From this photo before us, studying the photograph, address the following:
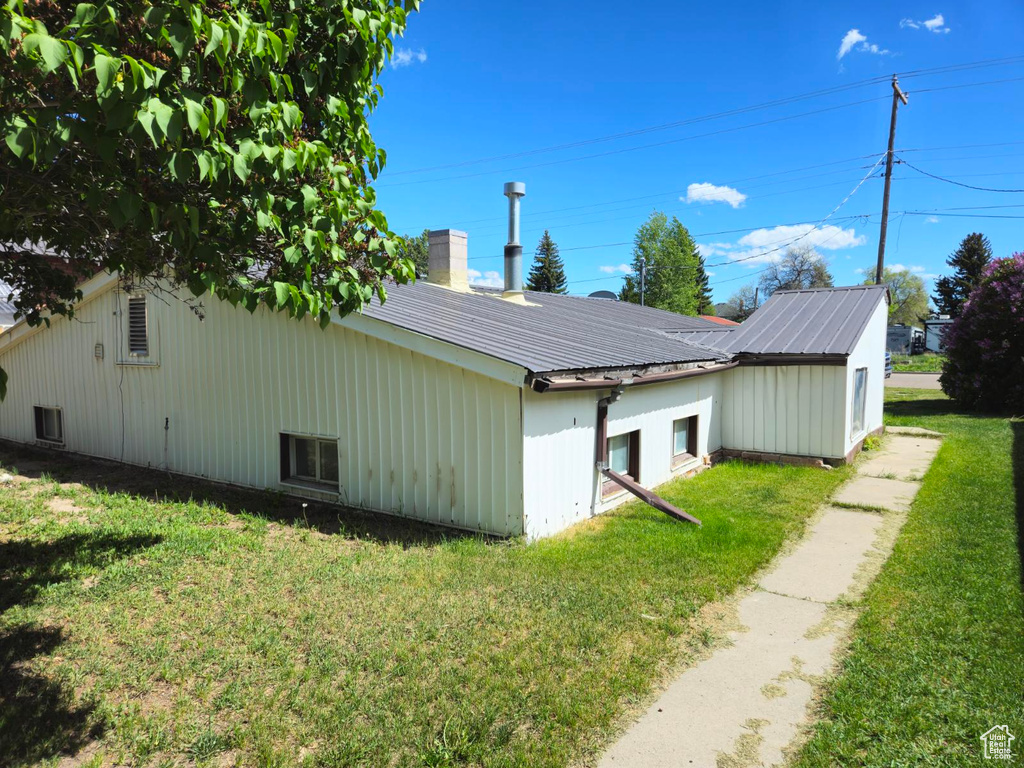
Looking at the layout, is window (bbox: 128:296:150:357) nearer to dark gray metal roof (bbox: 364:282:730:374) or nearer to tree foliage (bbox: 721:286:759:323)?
dark gray metal roof (bbox: 364:282:730:374)

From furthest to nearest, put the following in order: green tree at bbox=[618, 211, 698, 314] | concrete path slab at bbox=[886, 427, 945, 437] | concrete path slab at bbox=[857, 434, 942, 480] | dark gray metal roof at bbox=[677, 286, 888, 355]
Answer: green tree at bbox=[618, 211, 698, 314]
concrete path slab at bbox=[886, 427, 945, 437]
dark gray metal roof at bbox=[677, 286, 888, 355]
concrete path slab at bbox=[857, 434, 942, 480]

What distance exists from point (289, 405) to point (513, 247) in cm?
557

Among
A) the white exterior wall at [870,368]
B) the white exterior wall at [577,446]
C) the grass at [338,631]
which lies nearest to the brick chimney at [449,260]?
the white exterior wall at [577,446]

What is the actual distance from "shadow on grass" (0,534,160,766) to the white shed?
2.82 m

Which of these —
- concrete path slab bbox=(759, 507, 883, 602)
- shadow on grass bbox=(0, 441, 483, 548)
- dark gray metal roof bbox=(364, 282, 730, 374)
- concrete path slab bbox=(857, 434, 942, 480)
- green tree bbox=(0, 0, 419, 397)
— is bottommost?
concrete path slab bbox=(759, 507, 883, 602)

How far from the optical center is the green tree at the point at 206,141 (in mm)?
2426

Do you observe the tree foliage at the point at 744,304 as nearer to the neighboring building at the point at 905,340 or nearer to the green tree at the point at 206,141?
the neighboring building at the point at 905,340

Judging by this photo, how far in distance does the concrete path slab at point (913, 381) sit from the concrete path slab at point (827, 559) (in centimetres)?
2365

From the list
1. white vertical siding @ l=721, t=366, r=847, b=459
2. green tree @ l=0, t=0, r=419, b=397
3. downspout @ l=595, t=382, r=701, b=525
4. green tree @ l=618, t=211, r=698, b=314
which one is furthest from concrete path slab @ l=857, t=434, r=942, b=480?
green tree @ l=618, t=211, r=698, b=314

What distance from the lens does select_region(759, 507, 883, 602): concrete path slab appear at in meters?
5.73

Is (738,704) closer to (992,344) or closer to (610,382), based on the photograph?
(610,382)

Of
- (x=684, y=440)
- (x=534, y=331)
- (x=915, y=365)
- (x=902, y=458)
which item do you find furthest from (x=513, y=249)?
(x=915, y=365)

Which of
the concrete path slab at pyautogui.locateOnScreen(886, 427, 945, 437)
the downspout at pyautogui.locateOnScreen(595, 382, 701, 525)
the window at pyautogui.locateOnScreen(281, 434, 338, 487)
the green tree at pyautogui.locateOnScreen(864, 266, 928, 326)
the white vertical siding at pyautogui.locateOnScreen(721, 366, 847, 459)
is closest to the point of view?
the downspout at pyautogui.locateOnScreen(595, 382, 701, 525)

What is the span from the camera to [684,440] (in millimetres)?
10672
